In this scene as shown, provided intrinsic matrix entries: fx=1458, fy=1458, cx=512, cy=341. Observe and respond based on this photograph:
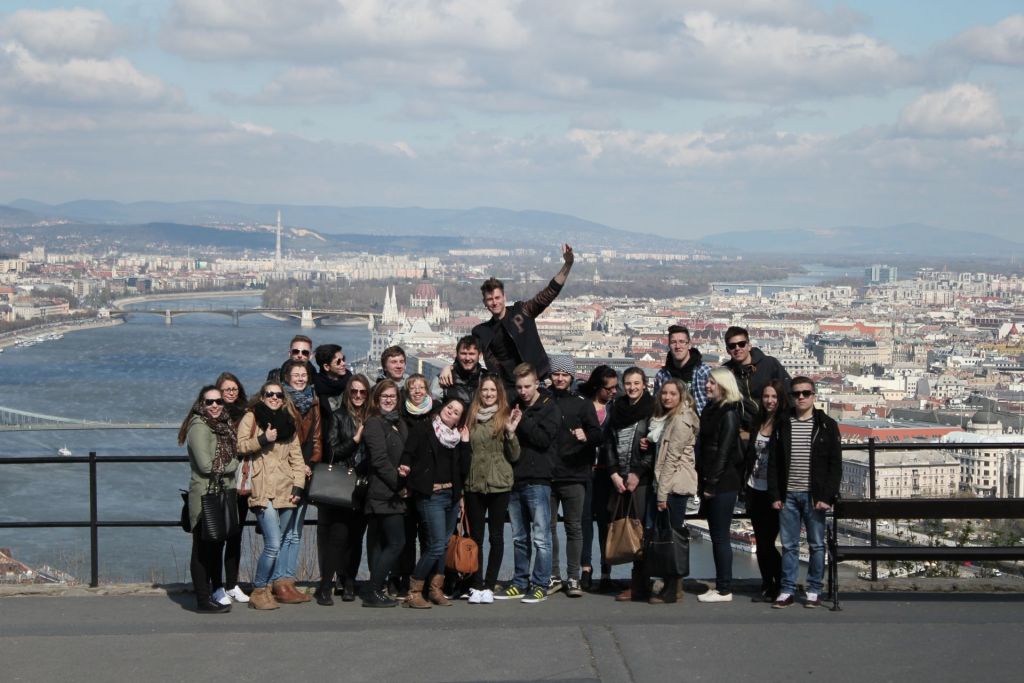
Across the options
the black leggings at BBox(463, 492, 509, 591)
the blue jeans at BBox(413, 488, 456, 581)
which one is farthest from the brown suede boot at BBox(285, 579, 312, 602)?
the black leggings at BBox(463, 492, 509, 591)

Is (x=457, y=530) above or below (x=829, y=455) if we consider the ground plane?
below

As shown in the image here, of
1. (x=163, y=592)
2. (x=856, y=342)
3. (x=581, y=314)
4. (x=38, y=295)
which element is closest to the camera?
(x=163, y=592)

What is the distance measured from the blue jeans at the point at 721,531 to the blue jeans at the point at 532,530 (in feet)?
2.14

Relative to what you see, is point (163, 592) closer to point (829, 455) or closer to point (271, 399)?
point (271, 399)

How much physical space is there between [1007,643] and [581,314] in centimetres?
10747

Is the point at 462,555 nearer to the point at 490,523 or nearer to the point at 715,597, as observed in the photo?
the point at 490,523

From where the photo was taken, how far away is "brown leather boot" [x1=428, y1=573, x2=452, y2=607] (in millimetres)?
5781

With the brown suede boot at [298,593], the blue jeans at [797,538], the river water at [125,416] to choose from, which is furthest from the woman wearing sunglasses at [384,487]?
the river water at [125,416]

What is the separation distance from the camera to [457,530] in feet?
19.4

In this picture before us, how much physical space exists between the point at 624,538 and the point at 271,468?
1424 mm

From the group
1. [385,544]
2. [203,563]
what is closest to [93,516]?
[203,563]

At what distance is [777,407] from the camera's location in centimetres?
579

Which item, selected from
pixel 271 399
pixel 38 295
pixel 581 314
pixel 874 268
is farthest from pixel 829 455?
pixel 874 268

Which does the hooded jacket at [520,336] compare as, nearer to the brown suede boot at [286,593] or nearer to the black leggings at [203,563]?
the brown suede boot at [286,593]
